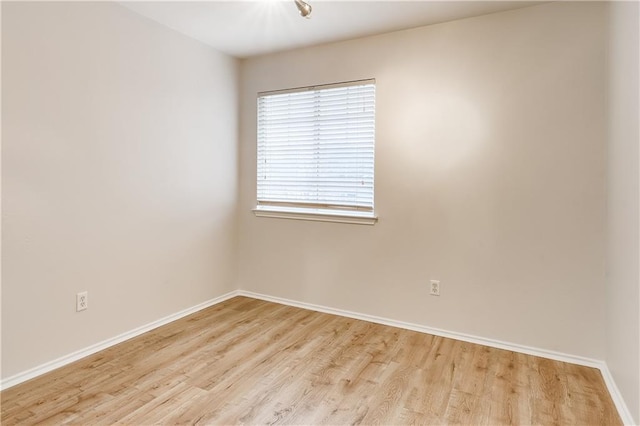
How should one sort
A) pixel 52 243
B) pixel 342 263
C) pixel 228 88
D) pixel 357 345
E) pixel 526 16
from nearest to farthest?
1. pixel 52 243
2. pixel 526 16
3. pixel 357 345
4. pixel 342 263
5. pixel 228 88

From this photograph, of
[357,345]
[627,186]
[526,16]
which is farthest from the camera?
[357,345]

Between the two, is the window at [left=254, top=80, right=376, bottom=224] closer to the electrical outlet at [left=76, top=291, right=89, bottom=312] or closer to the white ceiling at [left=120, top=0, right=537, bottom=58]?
the white ceiling at [left=120, top=0, right=537, bottom=58]

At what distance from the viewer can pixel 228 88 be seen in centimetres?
368

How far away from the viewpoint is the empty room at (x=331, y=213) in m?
2.07

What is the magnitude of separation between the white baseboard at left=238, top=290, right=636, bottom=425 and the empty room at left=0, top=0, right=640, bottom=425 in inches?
0.6

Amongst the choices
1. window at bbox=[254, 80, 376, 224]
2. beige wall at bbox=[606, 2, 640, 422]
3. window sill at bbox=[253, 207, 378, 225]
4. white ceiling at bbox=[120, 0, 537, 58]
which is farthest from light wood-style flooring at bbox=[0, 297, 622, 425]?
white ceiling at bbox=[120, 0, 537, 58]

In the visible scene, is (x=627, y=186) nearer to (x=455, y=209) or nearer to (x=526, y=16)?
(x=455, y=209)

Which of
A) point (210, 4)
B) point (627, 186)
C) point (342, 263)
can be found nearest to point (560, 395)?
point (627, 186)

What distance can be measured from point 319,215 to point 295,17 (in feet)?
5.36

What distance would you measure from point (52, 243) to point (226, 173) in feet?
5.57

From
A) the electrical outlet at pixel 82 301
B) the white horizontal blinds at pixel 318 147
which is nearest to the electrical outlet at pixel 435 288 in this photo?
the white horizontal blinds at pixel 318 147

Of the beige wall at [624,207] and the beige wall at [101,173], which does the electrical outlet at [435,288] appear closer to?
the beige wall at [624,207]

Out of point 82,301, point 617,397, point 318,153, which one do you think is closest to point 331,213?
point 318,153

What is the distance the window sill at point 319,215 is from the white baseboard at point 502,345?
82 centimetres
